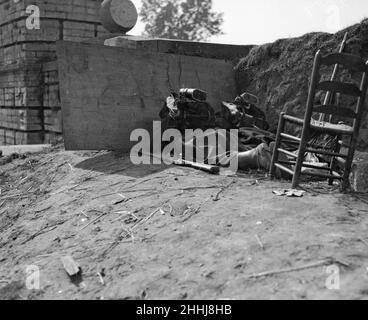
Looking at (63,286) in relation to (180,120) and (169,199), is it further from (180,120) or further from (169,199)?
(180,120)

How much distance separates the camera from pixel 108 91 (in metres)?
6.45

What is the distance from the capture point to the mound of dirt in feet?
20.7

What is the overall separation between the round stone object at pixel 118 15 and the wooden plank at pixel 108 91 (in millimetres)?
3334

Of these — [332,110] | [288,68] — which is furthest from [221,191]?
[288,68]

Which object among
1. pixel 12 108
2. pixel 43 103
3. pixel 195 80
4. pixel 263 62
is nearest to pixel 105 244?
pixel 195 80

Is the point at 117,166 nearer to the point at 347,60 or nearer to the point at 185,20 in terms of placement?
the point at 347,60

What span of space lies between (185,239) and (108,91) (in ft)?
13.6

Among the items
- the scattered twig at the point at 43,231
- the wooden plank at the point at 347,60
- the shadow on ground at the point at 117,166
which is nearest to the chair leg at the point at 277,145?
the wooden plank at the point at 347,60

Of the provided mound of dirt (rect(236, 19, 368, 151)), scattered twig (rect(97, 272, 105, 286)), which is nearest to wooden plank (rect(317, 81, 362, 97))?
scattered twig (rect(97, 272, 105, 286))

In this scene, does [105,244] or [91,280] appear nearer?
[91,280]

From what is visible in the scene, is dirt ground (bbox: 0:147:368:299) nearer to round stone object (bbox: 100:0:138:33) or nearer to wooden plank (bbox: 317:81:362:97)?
wooden plank (bbox: 317:81:362:97)

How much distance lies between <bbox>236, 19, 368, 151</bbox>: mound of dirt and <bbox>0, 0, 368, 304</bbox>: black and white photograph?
3cm
